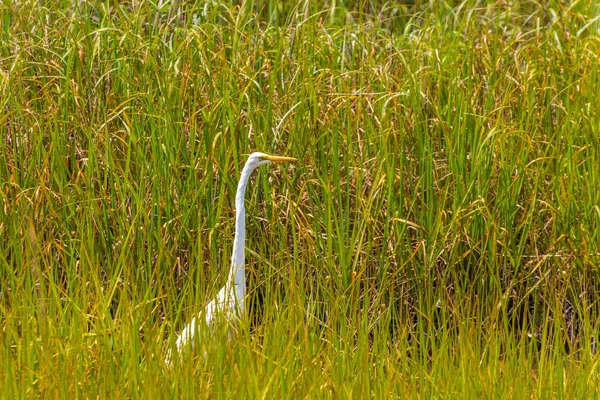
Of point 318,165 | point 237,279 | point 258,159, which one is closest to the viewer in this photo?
→ point 237,279

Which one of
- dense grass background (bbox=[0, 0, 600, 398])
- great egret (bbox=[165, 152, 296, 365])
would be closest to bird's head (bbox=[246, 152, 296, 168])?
great egret (bbox=[165, 152, 296, 365])

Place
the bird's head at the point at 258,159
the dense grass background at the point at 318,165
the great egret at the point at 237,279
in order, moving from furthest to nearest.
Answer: the dense grass background at the point at 318,165 → the bird's head at the point at 258,159 → the great egret at the point at 237,279

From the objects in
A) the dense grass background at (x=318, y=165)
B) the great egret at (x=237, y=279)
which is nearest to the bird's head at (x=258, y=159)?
the great egret at (x=237, y=279)

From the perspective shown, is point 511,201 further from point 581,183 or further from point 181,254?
point 181,254

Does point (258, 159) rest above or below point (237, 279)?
above

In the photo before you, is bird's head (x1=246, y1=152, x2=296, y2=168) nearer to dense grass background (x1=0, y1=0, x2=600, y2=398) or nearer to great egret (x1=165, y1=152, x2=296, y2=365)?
great egret (x1=165, y1=152, x2=296, y2=365)

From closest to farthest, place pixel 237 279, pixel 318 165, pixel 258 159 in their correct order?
pixel 237 279, pixel 258 159, pixel 318 165

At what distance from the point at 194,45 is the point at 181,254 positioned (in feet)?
2.78

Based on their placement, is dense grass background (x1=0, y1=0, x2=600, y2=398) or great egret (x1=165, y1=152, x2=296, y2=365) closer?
great egret (x1=165, y1=152, x2=296, y2=365)

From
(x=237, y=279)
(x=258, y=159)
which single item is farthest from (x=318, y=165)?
(x=237, y=279)

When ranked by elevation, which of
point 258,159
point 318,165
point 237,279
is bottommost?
point 237,279

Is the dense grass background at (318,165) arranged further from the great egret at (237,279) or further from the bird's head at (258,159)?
the bird's head at (258,159)

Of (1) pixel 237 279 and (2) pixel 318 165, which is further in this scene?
(2) pixel 318 165

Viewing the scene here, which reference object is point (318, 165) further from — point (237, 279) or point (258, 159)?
point (237, 279)
